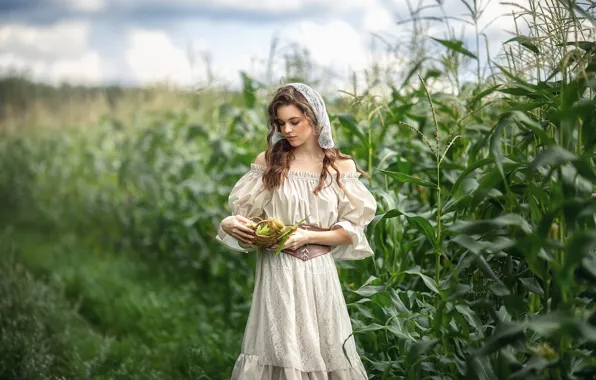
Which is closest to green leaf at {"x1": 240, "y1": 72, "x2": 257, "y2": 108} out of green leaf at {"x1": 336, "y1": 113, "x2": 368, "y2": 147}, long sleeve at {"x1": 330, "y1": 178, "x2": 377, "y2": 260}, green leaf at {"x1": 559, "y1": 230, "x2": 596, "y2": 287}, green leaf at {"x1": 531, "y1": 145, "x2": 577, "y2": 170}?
green leaf at {"x1": 336, "y1": 113, "x2": 368, "y2": 147}

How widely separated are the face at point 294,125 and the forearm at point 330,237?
1.13 ft

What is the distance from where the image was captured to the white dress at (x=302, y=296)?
2.59 metres

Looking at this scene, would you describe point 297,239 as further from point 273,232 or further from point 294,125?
point 294,125

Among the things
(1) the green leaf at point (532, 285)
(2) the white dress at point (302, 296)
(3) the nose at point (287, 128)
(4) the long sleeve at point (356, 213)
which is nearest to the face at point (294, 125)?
(3) the nose at point (287, 128)

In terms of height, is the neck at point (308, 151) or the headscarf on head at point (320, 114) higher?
the headscarf on head at point (320, 114)

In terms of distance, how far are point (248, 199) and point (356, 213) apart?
0.41 meters

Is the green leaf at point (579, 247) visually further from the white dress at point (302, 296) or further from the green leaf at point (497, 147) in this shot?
the white dress at point (302, 296)

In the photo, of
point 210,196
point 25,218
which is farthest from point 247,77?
point 25,218

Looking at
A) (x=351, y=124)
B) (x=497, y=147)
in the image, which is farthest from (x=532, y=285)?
(x=351, y=124)

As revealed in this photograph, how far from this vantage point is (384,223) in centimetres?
321

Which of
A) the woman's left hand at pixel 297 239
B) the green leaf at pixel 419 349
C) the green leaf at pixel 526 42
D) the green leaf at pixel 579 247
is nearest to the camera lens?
the green leaf at pixel 579 247

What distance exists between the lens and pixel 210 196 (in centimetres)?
532

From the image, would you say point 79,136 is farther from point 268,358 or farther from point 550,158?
point 550,158

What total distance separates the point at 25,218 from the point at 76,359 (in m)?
4.45
